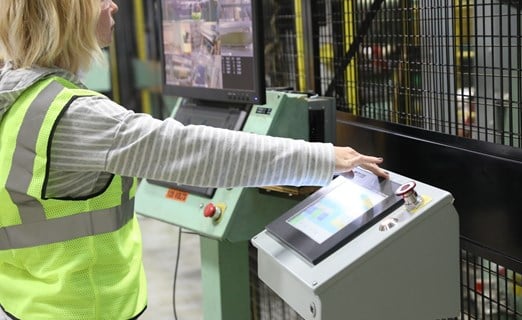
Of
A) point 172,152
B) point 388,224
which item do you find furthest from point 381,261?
point 172,152

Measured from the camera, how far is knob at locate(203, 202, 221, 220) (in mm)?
2143

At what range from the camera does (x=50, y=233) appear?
5.10 ft

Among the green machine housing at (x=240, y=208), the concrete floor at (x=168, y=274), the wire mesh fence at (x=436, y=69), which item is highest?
the wire mesh fence at (x=436, y=69)

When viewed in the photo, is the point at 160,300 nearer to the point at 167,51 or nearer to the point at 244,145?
the point at 167,51

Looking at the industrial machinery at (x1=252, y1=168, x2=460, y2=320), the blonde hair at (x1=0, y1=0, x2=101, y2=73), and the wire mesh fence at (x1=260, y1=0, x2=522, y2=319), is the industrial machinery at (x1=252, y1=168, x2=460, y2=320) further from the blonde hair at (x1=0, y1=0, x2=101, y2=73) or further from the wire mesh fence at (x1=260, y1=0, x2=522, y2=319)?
the blonde hair at (x1=0, y1=0, x2=101, y2=73)

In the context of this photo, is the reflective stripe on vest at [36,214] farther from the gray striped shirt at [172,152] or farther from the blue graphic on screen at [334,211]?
the blue graphic on screen at [334,211]

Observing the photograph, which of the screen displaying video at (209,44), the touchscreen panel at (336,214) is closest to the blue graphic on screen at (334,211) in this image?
the touchscreen panel at (336,214)

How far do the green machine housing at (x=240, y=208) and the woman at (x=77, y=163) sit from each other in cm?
52

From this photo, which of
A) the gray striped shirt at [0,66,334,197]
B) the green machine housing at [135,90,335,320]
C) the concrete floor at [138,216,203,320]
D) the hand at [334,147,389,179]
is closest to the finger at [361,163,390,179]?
the hand at [334,147,389,179]

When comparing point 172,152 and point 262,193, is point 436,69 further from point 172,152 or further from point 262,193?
point 172,152

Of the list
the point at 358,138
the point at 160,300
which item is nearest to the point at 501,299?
the point at 358,138

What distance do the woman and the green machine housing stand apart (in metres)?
0.52

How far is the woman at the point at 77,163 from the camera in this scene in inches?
56.5

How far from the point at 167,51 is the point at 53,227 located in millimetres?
1175
